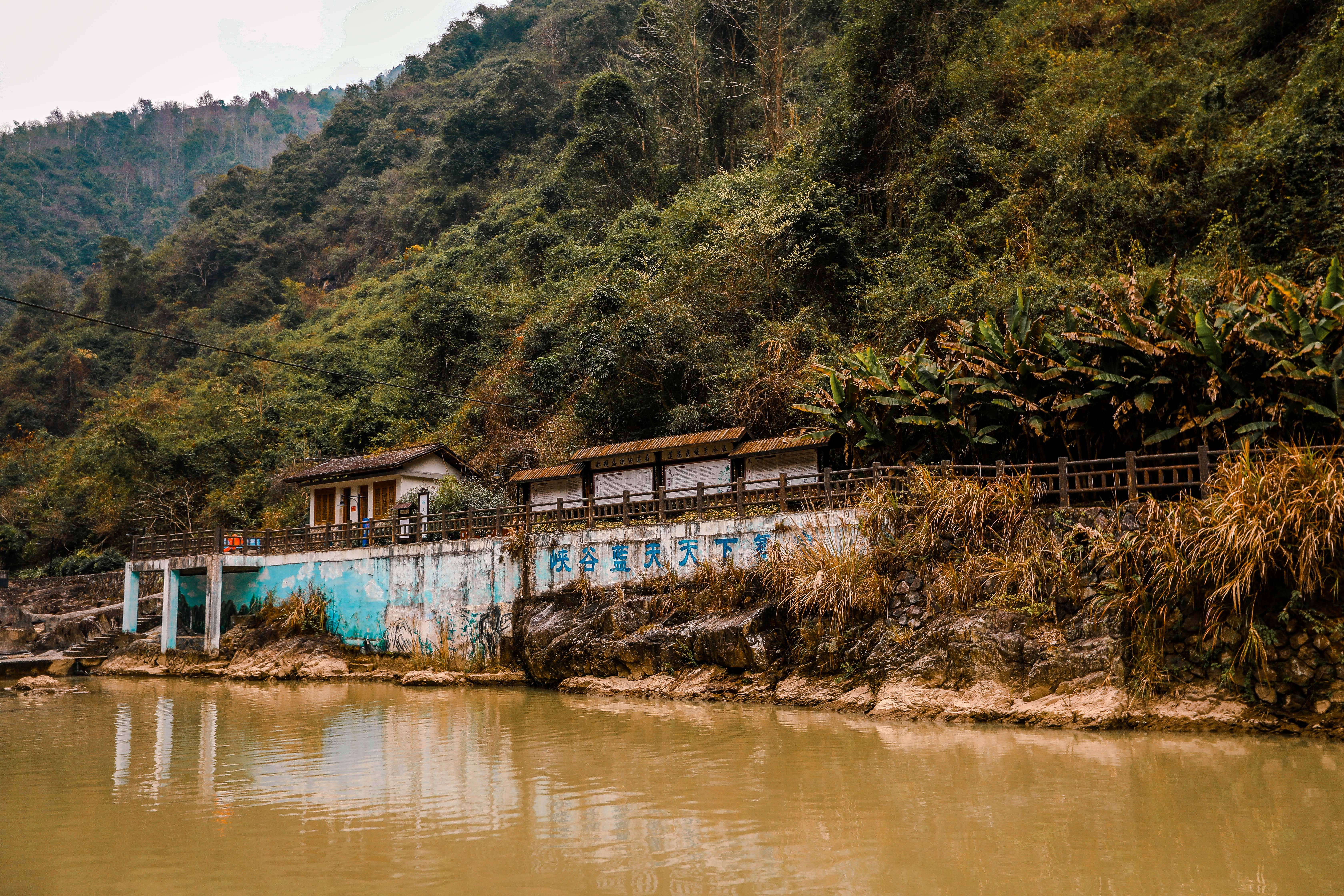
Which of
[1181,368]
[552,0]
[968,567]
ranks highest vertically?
[552,0]

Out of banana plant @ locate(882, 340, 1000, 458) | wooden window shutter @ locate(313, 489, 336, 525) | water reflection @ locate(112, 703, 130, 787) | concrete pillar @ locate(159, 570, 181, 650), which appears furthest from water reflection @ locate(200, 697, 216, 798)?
banana plant @ locate(882, 340, 1000, 458)

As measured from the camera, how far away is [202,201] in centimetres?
6838

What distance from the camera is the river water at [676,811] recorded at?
23.1 ft

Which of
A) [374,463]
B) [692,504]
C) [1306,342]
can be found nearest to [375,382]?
[374,463]

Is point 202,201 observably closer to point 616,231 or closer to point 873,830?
point 616,231

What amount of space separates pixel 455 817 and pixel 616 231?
3219 cm

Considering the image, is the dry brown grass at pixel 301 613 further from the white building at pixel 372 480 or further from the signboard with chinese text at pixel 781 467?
the signboard with chinese text at pixel 781 467

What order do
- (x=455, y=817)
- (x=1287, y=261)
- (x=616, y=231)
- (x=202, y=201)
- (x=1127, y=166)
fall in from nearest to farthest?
1. (x=455, y=817)
2. (x=1287, y=261)
3. (x=1127, y=166)
4. (x=616, y=231)
5. (x=202, y=201)

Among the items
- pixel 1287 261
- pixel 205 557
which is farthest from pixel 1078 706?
pixel 205 557

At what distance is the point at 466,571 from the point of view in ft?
72.5

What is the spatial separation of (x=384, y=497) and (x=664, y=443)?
10.4m

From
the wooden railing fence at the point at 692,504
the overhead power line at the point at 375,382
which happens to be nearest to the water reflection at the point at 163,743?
the wooden railing fence at the point at 692,504

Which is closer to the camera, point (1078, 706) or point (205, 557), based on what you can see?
point (1078, 706)

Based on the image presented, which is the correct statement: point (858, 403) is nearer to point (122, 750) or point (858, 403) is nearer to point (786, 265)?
point (786, 265)
